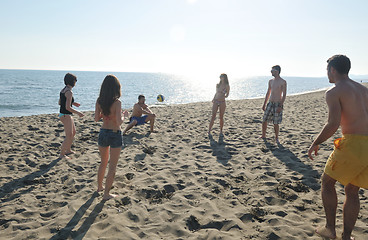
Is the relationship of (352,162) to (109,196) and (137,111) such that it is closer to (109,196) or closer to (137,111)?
(109,196)

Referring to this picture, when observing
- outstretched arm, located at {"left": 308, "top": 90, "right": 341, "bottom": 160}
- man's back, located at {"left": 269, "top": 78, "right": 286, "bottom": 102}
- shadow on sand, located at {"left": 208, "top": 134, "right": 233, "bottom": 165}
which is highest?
man's back, located at {"left": 269, "top": 78, "right": 286, "bottom": 102}

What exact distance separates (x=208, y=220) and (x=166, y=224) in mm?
544

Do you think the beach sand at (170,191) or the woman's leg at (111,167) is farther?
the woman's leg at (111,167)

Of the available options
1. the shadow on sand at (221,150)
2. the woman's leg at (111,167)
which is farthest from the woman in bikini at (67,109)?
the shadow on sand at (221,150)

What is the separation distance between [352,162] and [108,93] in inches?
115

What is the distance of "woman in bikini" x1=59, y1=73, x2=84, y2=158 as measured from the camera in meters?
4.73

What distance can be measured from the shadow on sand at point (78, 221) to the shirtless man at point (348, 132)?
2.82 m

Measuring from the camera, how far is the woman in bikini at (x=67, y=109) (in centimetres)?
473

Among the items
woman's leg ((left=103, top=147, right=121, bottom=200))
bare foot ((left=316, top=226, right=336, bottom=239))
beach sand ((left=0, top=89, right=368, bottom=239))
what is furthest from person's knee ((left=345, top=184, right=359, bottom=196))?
woman's leg ((left=103, top=147, right=121, bottom=200))

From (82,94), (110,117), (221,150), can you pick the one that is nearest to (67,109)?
(110,117)

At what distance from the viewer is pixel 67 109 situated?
471 cm

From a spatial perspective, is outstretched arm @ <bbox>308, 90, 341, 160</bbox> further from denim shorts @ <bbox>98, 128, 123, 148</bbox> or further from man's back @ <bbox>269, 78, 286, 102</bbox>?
man's back @ <bbox>269, 78, 286, 102</bbox>

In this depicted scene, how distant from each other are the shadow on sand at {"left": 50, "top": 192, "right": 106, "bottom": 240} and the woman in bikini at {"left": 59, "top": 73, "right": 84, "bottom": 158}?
6.22 ft

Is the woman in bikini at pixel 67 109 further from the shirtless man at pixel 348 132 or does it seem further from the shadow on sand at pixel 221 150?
the shirtless man at pixel 348 132
